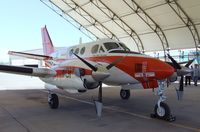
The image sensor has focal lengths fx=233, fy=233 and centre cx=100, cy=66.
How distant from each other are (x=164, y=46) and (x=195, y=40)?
13.1 feet

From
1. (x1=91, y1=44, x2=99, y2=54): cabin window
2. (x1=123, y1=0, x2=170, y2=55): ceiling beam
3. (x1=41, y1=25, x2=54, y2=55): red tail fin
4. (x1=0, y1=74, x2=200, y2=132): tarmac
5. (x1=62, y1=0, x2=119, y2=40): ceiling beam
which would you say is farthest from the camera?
(x1=62, y1=0, x2=119, y2=40): ceiling beam

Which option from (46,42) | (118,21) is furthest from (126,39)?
(46,42)

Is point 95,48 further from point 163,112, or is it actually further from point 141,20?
point 141,20

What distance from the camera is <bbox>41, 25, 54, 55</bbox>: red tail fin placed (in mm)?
16091

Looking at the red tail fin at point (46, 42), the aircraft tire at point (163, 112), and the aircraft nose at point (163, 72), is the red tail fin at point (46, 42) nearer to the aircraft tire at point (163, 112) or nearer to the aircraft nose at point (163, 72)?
the aircraft nose at point (163, 72)

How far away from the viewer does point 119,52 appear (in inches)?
352

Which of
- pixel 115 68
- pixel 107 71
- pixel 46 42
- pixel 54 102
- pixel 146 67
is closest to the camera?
pixel 146 67

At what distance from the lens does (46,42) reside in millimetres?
16641

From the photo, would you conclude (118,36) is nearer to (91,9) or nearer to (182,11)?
(91,9)

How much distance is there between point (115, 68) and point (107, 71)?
60cm

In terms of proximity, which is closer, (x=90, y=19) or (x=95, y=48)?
(x=95, y=48)

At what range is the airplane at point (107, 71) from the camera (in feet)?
25.3

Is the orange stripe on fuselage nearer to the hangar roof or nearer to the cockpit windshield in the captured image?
the cockpit windshield

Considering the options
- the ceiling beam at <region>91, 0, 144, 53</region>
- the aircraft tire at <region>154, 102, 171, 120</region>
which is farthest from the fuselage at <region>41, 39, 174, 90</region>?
the ceiling beam at <region>91, 0, 144, 53</region>
